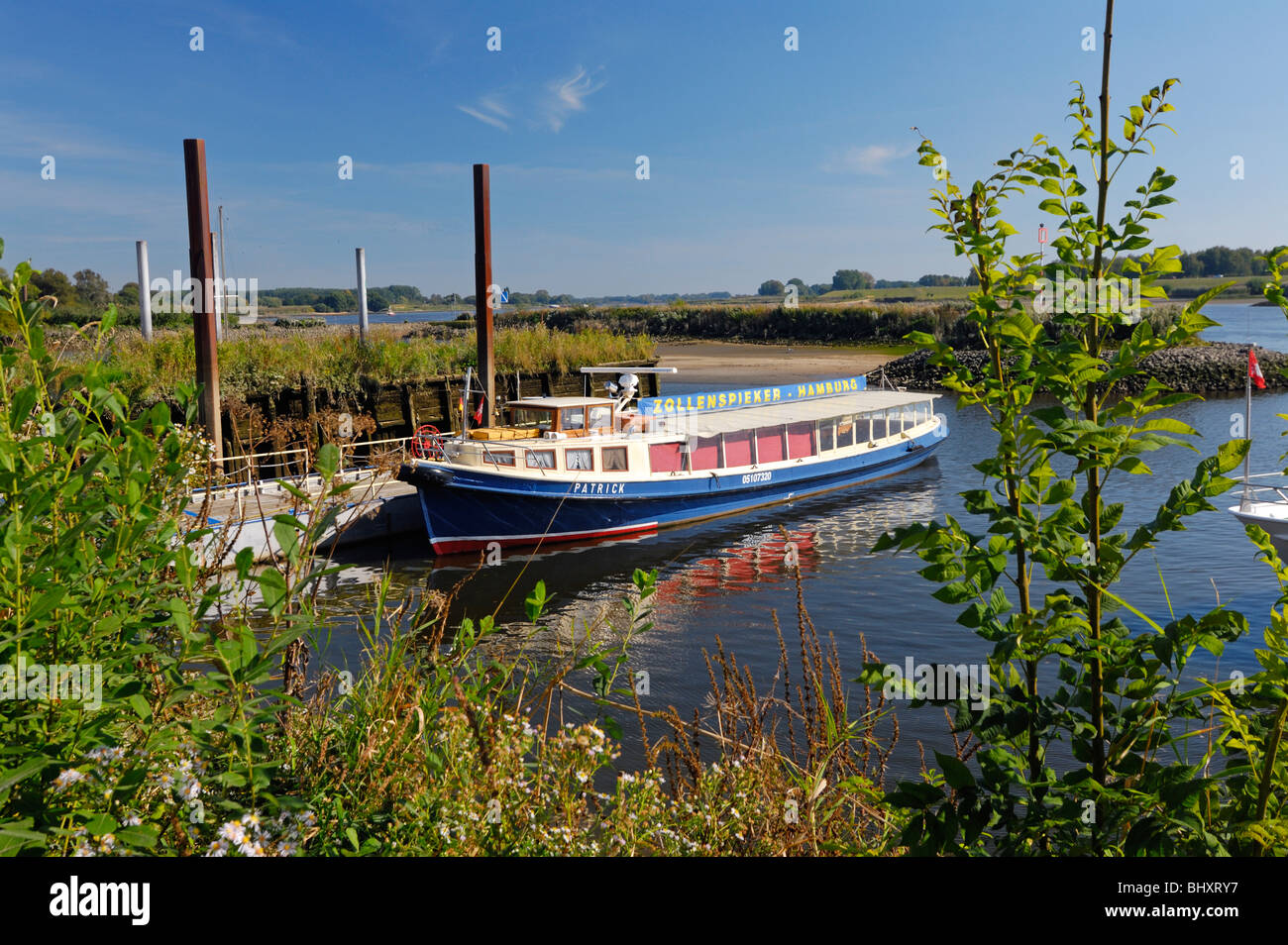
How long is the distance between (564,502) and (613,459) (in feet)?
11.3

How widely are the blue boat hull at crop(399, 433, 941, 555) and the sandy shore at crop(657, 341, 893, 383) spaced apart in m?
34.6

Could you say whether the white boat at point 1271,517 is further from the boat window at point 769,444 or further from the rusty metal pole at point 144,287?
the rusty metal pole at point 144,287

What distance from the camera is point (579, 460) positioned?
23.4 meters

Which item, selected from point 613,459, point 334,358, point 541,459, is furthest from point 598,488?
point 334,358

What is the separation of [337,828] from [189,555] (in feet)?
2.90

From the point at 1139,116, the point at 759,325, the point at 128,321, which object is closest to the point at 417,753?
the point at 1139,116

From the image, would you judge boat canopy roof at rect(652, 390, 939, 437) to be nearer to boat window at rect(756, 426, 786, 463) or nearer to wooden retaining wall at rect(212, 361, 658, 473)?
boat window at rect(756, 426, 786, 463)

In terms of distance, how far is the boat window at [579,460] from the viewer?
23156 mm

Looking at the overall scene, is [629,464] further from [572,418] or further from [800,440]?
[800,440]

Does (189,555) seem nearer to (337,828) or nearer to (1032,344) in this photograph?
(337,828)

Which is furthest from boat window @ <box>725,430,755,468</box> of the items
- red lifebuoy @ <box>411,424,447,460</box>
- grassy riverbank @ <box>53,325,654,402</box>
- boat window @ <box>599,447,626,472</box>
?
grassy riverbank @ <box>53,325,654,402</box>

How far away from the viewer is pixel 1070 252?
2.64 m

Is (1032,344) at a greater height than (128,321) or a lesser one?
lesser

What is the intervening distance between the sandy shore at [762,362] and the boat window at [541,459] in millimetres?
37457
